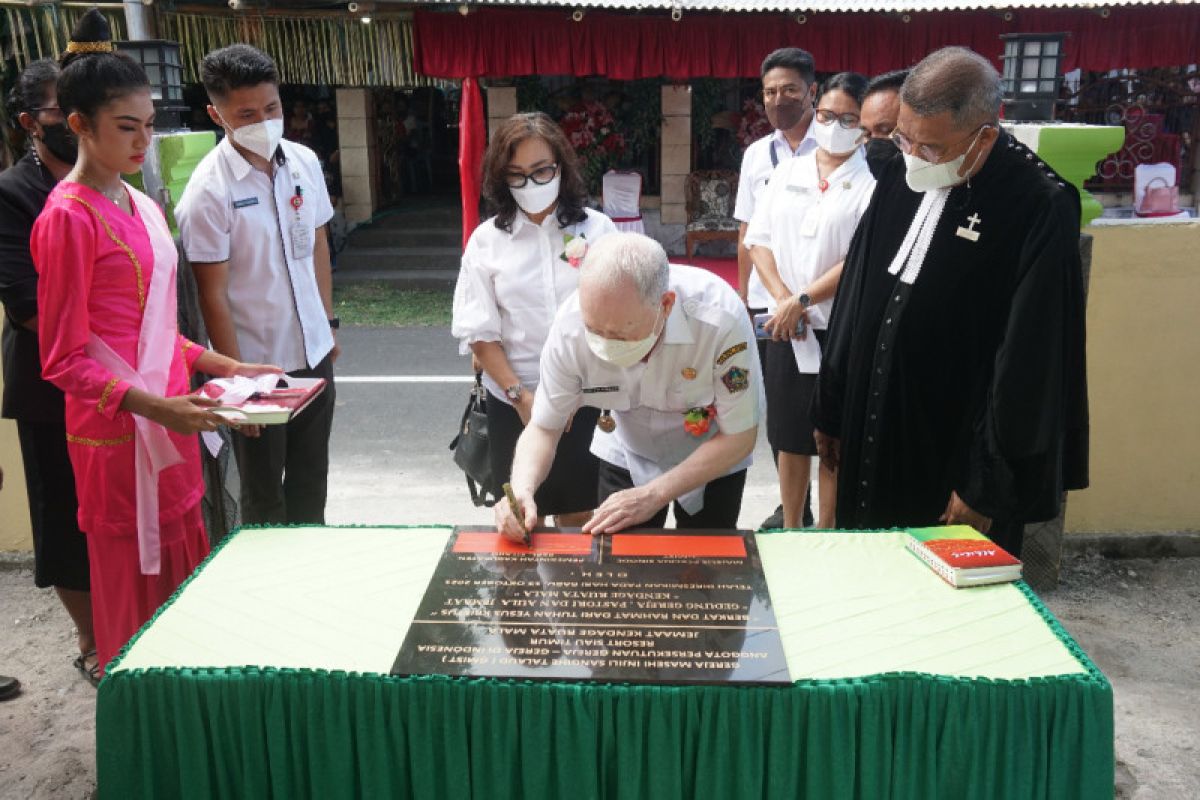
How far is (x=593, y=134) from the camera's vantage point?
11.1m

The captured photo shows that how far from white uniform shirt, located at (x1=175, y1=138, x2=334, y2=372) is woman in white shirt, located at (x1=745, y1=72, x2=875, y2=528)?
62.9 inches

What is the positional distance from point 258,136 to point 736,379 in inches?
67.9

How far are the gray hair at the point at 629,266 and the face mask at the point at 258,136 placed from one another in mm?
1445

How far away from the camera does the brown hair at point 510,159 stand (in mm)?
3160

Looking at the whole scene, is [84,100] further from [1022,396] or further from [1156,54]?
[1156,54]

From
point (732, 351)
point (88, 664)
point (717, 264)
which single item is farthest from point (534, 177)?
point (717, 264)

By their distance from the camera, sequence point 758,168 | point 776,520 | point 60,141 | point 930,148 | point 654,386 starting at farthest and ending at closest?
1. point 758,168
2. point 776,520
3. point 60,141
4. point 654,386
5. point 930,148

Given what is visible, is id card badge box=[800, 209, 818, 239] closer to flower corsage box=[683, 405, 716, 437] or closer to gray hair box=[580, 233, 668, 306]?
flower corsage box=[683, 405, 716, 437]

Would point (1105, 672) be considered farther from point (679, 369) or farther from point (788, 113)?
point (788, 113)

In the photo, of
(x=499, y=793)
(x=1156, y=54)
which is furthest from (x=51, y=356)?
(x=1156, y=54)

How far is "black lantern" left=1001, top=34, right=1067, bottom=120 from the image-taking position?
3.89 meters

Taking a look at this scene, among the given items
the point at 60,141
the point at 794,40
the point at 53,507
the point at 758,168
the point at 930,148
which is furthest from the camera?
the point at 794,40

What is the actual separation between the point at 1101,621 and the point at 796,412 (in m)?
1.25

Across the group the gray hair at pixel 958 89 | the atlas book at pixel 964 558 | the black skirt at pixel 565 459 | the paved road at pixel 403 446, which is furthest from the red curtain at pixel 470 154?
the atlas book at pixel 964 558
